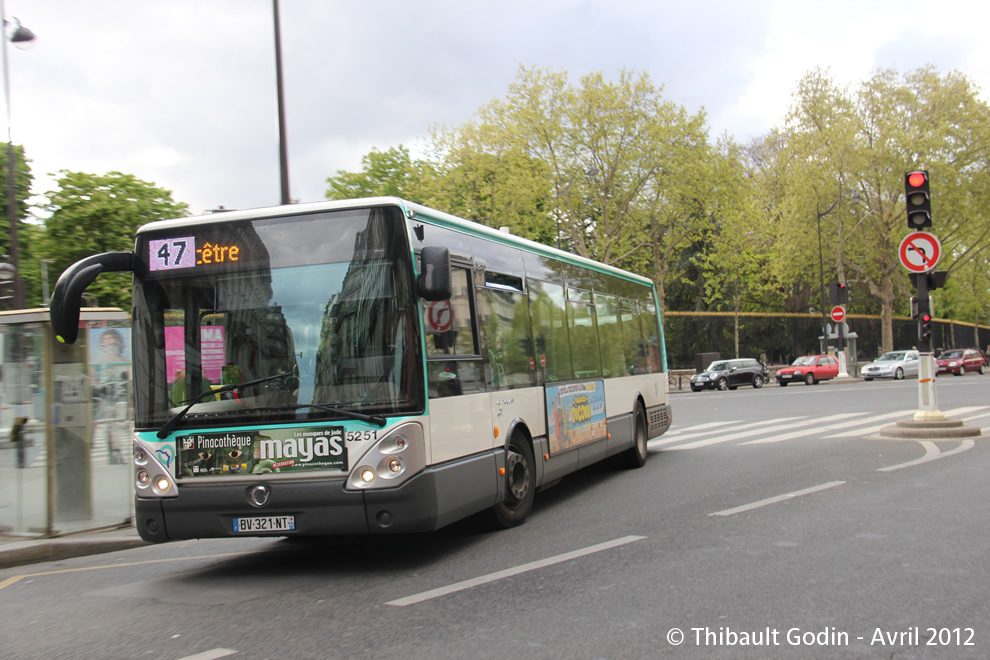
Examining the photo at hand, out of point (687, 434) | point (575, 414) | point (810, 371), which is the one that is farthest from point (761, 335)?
point (575, 414)

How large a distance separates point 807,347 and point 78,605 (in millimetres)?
55879

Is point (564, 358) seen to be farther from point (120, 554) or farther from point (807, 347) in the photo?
point (807, 347)

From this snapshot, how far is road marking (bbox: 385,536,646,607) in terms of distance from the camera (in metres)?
5.61

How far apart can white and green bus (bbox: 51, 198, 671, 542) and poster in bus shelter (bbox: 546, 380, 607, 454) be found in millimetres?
2047

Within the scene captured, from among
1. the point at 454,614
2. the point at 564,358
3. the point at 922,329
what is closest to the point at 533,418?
the point at 564,358

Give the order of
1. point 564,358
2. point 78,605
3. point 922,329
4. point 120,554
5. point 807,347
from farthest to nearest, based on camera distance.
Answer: point 807,347, point 922,329, point 564,358, point 120,554, point 78,605

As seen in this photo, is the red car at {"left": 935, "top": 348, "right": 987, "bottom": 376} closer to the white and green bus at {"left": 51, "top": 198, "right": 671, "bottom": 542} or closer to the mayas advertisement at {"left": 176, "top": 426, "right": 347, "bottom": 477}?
the white and green bus at {"left": 51, "top": 198, "right": 671, "bottom": 542}

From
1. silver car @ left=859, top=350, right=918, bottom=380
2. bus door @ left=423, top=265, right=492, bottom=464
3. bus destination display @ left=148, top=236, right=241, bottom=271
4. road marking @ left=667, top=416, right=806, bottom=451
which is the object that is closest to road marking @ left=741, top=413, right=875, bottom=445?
road marking @ left=667, top=416, right=806, bottom=451

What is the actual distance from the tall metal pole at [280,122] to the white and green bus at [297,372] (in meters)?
7.20

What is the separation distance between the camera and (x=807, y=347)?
188 ft

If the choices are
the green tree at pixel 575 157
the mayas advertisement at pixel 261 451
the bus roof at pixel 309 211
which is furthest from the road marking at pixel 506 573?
the green tree at pixel 575 157

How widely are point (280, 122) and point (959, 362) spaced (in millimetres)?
46539

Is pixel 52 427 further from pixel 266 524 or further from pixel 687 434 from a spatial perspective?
pixel 687 434

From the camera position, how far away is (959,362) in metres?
50.3
